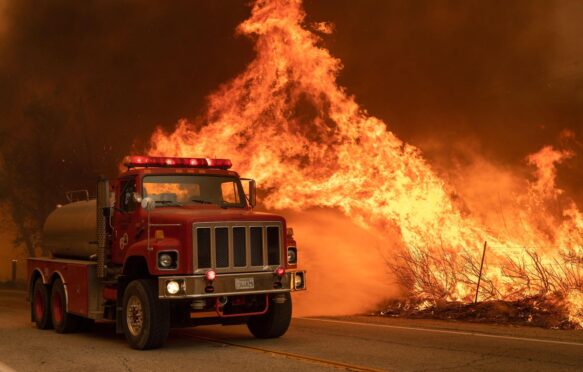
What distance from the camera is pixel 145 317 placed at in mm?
11281

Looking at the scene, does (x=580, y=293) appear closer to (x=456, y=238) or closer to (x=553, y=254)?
(x=553, y=254)

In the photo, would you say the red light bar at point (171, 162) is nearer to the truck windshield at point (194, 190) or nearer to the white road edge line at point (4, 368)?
the truck windshield at point (194, 190)

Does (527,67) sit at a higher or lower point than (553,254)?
higher

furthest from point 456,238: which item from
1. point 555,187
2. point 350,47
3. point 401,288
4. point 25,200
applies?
point 25,200

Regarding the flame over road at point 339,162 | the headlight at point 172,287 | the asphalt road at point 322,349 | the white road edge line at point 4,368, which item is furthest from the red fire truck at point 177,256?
the flame over road at point 339,162

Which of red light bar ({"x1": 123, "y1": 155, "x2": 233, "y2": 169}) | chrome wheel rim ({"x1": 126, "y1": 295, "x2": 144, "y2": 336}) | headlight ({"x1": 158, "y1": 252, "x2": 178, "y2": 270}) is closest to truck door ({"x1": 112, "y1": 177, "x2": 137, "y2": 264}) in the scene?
red light bar ({"x1": 123, "y1": 155, "x2": 233, "y2": 169})

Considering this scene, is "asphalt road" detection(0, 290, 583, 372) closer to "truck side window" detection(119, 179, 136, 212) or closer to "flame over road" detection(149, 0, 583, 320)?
"truck side window" detection(119, 179, 136, 212)

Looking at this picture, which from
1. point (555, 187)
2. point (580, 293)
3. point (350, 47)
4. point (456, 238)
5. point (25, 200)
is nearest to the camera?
point (580, 293)

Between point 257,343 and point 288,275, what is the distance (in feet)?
3.90

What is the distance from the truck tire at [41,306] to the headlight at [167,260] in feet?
16.2

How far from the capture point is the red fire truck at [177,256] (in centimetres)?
1122

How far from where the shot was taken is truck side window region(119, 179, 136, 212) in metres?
12.6

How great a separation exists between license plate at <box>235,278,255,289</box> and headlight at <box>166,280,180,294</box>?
88 cm

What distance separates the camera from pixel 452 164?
23016 mm
